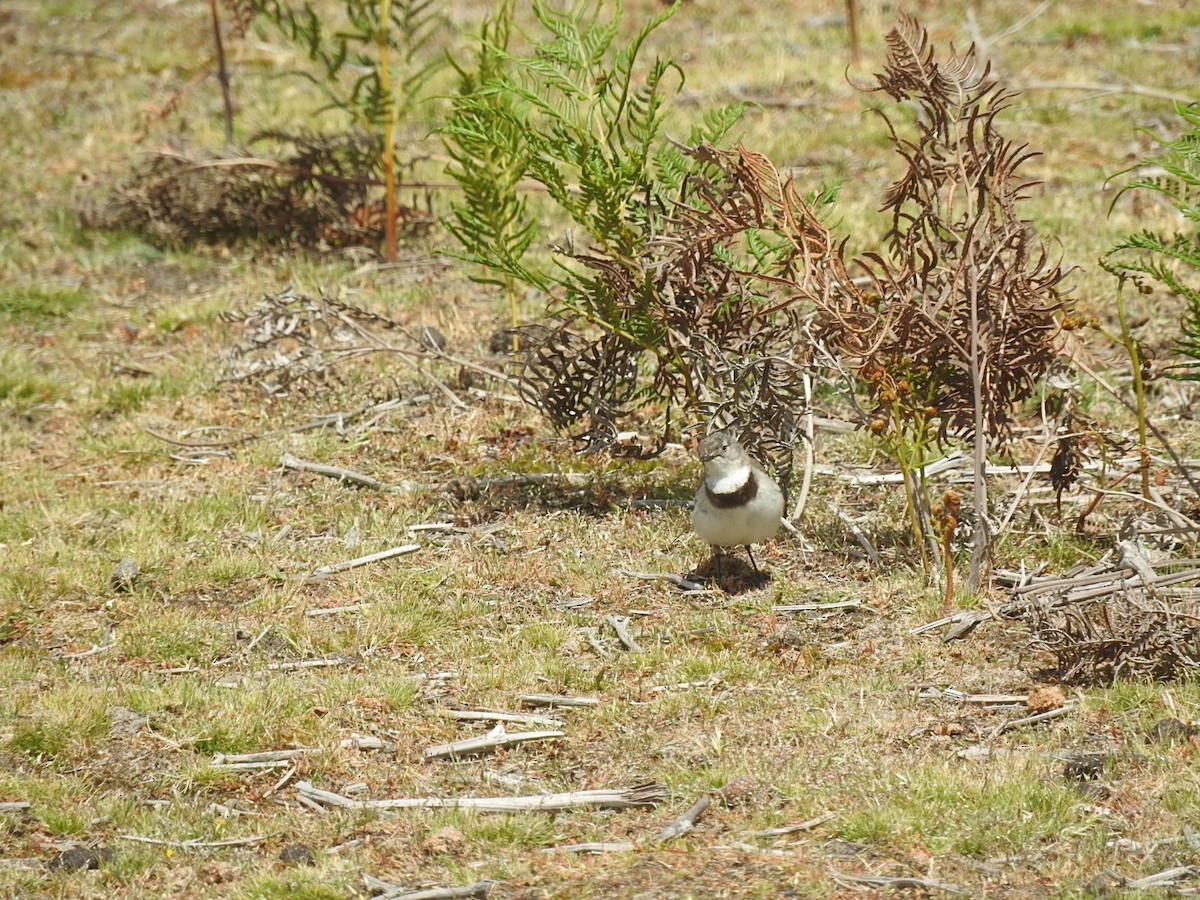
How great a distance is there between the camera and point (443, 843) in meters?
4.31

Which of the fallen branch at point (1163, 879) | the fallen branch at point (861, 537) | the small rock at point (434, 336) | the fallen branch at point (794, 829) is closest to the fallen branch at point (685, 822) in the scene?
the fallen branch at point (794, 829)

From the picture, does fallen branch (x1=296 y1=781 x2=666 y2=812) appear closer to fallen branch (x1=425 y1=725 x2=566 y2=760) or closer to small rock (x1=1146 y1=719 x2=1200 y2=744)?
fallen branch (x1=425 y1=725 x2=566 y2=760)

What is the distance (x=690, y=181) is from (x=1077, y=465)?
1.99 m

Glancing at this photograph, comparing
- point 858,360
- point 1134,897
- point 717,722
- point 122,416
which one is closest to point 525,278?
point 858,360

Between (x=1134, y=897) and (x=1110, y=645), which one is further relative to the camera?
(x=1110, y=645)

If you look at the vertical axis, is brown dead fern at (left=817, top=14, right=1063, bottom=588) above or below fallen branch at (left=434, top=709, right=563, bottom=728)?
above

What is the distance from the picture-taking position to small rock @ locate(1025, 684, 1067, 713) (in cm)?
484

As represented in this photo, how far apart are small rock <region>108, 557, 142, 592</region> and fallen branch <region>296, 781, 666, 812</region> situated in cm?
199

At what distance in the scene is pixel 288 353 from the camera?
844cm

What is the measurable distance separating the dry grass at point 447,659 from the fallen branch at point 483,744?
0.18ft

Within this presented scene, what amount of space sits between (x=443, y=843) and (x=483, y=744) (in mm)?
584

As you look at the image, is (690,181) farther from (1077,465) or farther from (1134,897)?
(1134,897)

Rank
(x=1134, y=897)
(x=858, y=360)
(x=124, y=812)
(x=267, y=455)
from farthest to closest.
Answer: (x=267, y=455), (x=858, y=360), (x=124, y=812), (x=1134, y=897)

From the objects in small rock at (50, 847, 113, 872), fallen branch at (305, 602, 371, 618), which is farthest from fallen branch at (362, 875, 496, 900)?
fallen branch at (305, 602, 371, 618)
